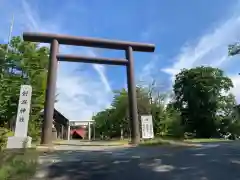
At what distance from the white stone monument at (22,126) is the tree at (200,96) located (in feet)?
117

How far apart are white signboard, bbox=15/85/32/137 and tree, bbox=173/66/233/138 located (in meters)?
35.6

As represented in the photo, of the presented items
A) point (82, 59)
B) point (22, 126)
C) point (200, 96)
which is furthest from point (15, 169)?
point (200, 96)

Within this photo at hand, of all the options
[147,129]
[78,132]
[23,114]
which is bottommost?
[147,129]

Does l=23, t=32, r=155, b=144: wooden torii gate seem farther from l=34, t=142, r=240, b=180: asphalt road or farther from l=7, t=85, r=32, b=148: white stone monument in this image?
l=34, t=142, r=240, b=180: asphalt road

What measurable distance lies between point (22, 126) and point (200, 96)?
3923cm

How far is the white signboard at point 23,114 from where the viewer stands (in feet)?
35.4

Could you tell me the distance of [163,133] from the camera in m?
31.6

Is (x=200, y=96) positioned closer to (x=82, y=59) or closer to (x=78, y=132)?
(x=78, y=132)

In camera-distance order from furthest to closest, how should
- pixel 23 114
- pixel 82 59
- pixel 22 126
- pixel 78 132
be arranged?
pixel 78 132 → pixel 82 59 → pixel 23 114 → pixel 22 126

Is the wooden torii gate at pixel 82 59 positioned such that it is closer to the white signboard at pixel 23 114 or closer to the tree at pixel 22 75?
the white signboard at pixel 23 114

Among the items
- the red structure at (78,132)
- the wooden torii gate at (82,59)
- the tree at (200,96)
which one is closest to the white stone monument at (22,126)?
the wooden torii gate at (82,59)

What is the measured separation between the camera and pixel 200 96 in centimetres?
4625

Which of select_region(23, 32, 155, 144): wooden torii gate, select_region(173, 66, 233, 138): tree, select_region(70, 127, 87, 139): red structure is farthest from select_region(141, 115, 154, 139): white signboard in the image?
select_region(70, 127, 87, 139): red structure

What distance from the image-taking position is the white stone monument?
33.2ft
